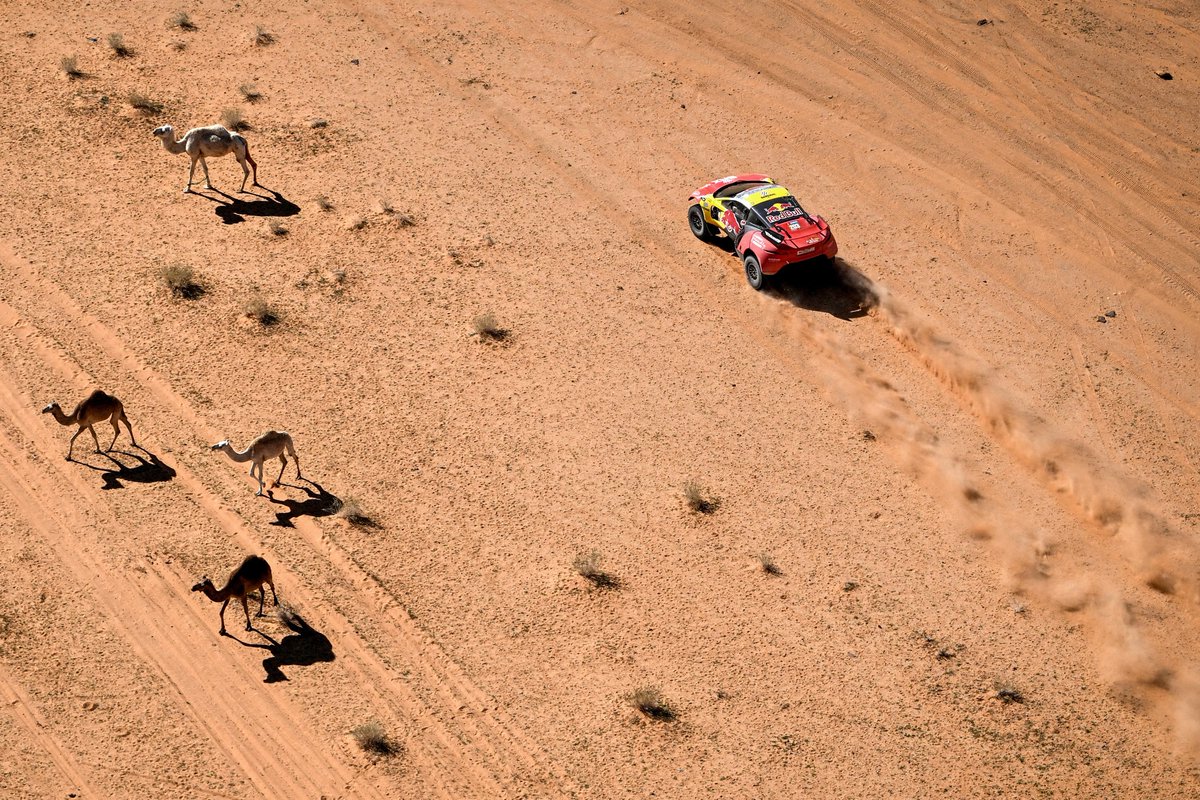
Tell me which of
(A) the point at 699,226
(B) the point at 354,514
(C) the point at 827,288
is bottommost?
(B) the point at 354,514

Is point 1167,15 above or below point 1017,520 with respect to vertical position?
above

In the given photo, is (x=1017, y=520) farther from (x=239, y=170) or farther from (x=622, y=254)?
(x=239, y=170)

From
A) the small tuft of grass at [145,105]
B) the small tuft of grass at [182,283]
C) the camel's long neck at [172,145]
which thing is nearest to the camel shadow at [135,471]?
the small tuft of grass at [182,283]

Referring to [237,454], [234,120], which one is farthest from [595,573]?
[234,120]

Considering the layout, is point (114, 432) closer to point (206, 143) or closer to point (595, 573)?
point (206, 143)

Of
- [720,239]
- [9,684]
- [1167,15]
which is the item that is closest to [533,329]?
[720,239]

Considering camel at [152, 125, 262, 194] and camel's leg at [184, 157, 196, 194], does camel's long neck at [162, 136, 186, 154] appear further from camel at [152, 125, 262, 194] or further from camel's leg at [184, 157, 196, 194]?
camel's leg at [184, 157, 196, 194]
